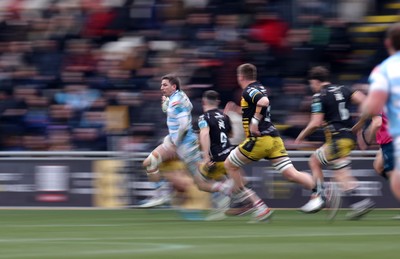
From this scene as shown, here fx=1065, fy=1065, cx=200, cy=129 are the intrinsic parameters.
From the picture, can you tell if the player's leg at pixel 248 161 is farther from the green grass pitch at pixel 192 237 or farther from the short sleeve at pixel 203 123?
the short sleeve at pixel 203 123

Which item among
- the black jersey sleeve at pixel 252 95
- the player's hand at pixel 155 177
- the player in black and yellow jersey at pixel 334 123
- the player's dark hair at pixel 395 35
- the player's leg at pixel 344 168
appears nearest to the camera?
the player's dark hair at pixel 395 35

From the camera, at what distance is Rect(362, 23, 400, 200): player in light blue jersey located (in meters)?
8.03

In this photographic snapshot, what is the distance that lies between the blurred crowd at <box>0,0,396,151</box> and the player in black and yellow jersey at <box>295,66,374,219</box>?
3.29 m

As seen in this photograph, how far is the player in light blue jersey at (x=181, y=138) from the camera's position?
14422mm

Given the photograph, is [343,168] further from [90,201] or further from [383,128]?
[90,201]

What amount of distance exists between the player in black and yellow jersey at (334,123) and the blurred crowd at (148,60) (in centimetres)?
329

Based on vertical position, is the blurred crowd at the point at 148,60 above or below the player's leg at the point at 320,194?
above

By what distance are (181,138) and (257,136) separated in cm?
207

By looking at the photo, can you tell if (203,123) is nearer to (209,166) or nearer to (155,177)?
(209,166)

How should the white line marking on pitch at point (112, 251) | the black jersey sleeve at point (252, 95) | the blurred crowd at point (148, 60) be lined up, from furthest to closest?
the blurred crowd at point (148, 60) → the black jersey sleeve at point (252, 95) → the white line marking on pitch at point (112, 251)

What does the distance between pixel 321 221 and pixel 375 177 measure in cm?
377

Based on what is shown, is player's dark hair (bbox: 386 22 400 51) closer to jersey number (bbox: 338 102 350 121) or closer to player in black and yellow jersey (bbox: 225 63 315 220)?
player in black and yellow jersey (bbox: 225 63 315 220)

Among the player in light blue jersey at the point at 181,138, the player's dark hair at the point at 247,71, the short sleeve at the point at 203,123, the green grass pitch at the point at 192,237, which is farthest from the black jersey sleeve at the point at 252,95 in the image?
the short sleeve at the point at 203,123

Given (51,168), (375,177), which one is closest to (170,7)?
(51,168)
